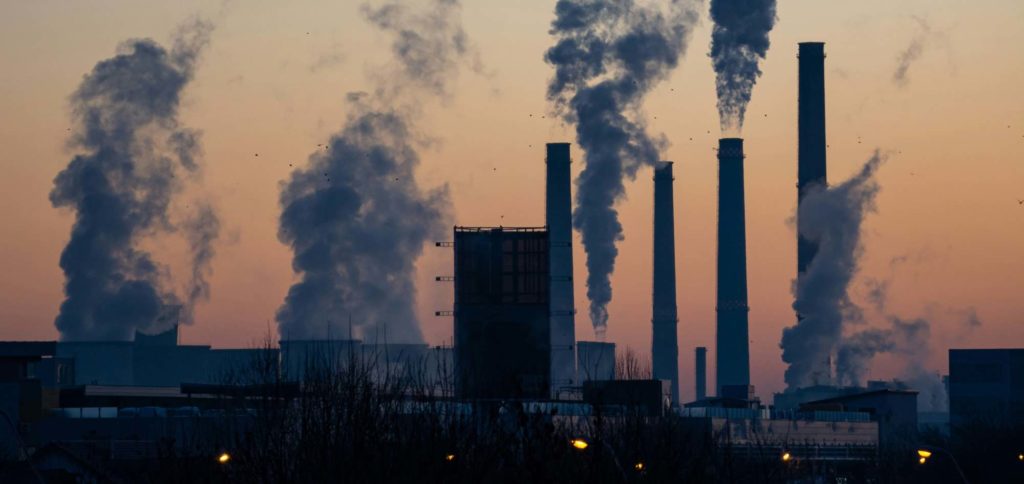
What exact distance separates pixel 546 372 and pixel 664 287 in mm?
75079

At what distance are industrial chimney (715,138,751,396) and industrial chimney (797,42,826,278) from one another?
308 inches

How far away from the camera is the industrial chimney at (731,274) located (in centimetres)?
14375

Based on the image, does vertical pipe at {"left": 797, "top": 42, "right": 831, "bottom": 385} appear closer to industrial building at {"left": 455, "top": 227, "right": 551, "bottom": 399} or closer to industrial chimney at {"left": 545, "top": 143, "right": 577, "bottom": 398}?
industrial chimney at {"left": 545, "top": 143, "right": 577, "bottom": 398}

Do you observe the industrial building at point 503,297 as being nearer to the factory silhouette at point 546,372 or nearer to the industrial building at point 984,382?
the factory silhouette at point 546,372

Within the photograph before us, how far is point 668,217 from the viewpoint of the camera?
514 ft

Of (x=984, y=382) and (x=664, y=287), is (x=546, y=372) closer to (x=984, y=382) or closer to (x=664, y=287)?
(x=984, y=382)

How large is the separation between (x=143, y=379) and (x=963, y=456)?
6625cm

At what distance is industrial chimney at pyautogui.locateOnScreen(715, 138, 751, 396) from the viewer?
14375 cm

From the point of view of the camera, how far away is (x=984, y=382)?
11562 cm

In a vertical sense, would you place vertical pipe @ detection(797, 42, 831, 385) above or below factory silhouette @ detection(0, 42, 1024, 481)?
above

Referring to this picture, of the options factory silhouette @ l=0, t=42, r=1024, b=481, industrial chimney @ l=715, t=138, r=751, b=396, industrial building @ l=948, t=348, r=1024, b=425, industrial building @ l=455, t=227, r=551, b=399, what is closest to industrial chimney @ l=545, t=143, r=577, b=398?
factory silhouette @ l=0, t=42, r=1024, b=481

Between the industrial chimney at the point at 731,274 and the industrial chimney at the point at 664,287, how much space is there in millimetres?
8001

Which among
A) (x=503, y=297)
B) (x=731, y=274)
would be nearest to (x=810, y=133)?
(x=731, y=274)

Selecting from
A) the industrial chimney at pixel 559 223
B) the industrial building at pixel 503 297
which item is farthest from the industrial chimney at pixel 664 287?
the industrial building at pixel 503 297
